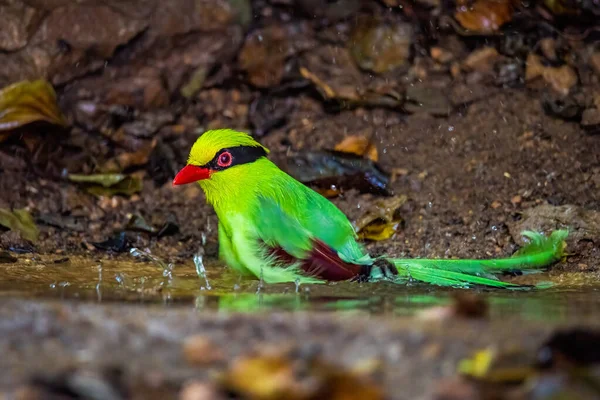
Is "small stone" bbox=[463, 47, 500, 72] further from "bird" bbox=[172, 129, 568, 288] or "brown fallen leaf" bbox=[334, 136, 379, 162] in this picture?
"bird" bbox=[172, 129, 568, 288]

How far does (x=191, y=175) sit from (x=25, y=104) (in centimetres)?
164

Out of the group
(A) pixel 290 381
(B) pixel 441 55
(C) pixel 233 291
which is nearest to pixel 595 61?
(B) pixel 441 55

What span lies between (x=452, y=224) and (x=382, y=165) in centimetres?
84

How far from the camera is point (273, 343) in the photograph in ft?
8.07

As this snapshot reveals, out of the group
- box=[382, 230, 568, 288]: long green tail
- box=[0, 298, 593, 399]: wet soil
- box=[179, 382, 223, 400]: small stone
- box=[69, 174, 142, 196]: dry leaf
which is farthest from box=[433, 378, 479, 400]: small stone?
box=[69, 174, 142, 196]: dry leaf

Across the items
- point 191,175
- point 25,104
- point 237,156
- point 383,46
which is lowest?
point 191,175

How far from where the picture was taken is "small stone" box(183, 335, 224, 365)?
2371 mm

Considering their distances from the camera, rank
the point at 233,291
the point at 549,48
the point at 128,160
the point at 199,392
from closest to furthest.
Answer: the point at 199,392 → the point at 233,291 → the point at 128,160 → the point at 549,48

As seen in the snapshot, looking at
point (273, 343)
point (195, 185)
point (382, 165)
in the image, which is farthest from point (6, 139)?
point (273, 343)

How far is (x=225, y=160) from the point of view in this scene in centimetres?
475

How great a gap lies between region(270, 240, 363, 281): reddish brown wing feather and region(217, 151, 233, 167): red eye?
2.34 feet

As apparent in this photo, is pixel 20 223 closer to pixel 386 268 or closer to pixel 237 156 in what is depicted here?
pixel 237 156

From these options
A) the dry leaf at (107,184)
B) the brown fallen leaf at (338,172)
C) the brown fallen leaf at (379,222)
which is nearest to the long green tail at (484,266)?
the brown fallen leaf at (379,222)

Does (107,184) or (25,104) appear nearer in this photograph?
(25,104)
